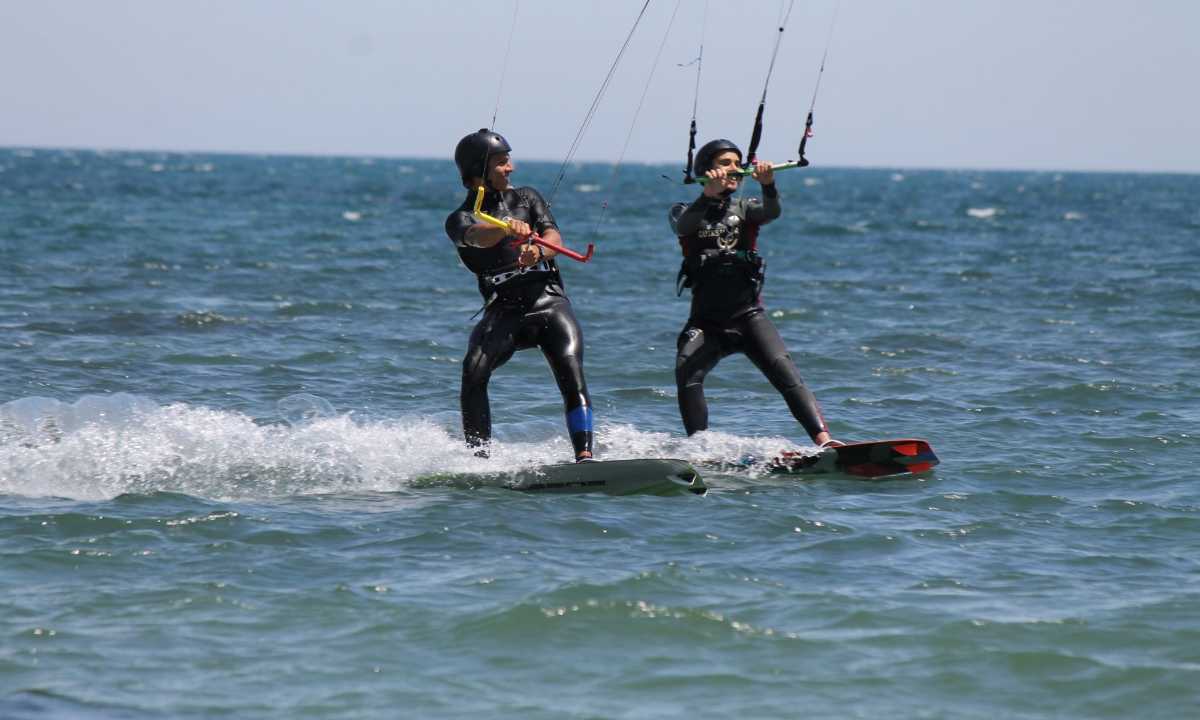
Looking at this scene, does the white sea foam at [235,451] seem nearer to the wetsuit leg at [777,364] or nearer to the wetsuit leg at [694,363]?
the wetsuit leg at [694,363]

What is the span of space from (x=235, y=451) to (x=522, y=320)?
2.39 meters

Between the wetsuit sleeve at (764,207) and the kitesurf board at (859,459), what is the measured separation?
68.2 inches

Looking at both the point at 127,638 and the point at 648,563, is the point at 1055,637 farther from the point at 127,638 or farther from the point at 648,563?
the point at 127,638

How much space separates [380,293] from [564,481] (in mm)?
15985

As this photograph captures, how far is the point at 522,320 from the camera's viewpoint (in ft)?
32.7

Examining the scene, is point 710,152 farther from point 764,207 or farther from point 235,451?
point 235,451

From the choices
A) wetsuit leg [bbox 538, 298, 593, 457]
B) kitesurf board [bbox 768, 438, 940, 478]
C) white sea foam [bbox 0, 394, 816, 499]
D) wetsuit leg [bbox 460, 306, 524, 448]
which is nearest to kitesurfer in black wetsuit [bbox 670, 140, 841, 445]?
kitesurf board [bbox 768, 438, 940, 478]

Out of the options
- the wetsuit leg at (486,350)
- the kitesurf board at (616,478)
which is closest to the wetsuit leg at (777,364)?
the kitesurf board at (616,478)

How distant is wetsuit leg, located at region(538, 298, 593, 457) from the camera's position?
9.90 meters

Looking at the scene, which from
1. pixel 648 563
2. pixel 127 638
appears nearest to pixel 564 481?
pixel 648 563

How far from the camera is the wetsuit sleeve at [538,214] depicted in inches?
389

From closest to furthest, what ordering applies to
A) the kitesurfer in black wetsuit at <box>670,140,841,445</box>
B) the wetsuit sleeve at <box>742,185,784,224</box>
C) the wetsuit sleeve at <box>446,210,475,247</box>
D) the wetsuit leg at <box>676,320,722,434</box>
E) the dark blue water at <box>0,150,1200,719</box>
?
the dark blue water at <box>0,150,1200,719</box>, the wetsuit sleeve at <box>446,210,475,247</box>, the wetsuit sleeve at <box>742,185,784,224</box>, the kitesurfer in black wetsuit at <box>670,140,841,445</box>, the wetsuit leg at <box>676,320,722,434</box>

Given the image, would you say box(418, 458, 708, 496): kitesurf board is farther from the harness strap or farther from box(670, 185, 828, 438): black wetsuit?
the harness strap

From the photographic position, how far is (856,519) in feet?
30.2
